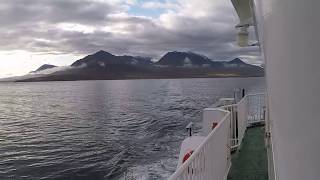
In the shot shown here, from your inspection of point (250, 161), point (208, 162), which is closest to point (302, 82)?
point (208, 162)

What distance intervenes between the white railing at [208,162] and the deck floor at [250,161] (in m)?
0.27

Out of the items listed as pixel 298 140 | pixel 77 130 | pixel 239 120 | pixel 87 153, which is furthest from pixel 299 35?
pixel 77 130

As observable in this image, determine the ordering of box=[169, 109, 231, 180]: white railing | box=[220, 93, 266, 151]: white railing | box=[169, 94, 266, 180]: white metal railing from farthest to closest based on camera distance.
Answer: box=[220, 93, 266, 151]: white railing
box=[169, 94, 266, 180]: white metal railing
box=[169, 109, 231, 180]: white railing

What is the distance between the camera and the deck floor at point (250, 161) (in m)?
5.28

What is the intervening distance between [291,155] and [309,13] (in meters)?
0.48

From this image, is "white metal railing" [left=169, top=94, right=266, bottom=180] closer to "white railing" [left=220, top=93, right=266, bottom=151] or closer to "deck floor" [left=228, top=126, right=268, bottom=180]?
"white railing" [left=220, top=93, right=266, bottom=151]

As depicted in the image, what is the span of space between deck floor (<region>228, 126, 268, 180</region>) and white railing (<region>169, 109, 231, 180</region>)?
10.8 inches

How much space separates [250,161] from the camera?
6.07 m

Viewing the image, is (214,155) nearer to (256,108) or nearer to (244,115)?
(244,115)

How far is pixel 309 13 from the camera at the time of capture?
802mm

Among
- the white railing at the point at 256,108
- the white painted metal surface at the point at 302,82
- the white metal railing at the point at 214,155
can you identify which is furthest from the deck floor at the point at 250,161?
the white painted metal surface at the point at 302,82

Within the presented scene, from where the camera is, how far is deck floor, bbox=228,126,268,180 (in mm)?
5285

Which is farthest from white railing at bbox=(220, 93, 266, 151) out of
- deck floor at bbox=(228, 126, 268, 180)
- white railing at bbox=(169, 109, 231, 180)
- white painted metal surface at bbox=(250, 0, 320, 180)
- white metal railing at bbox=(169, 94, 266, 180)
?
white painted metal surface at bbox=(250, 0, 320, 180)

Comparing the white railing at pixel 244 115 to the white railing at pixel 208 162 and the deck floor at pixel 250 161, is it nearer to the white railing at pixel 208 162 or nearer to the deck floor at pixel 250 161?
the deck floor at pixel 250 161
